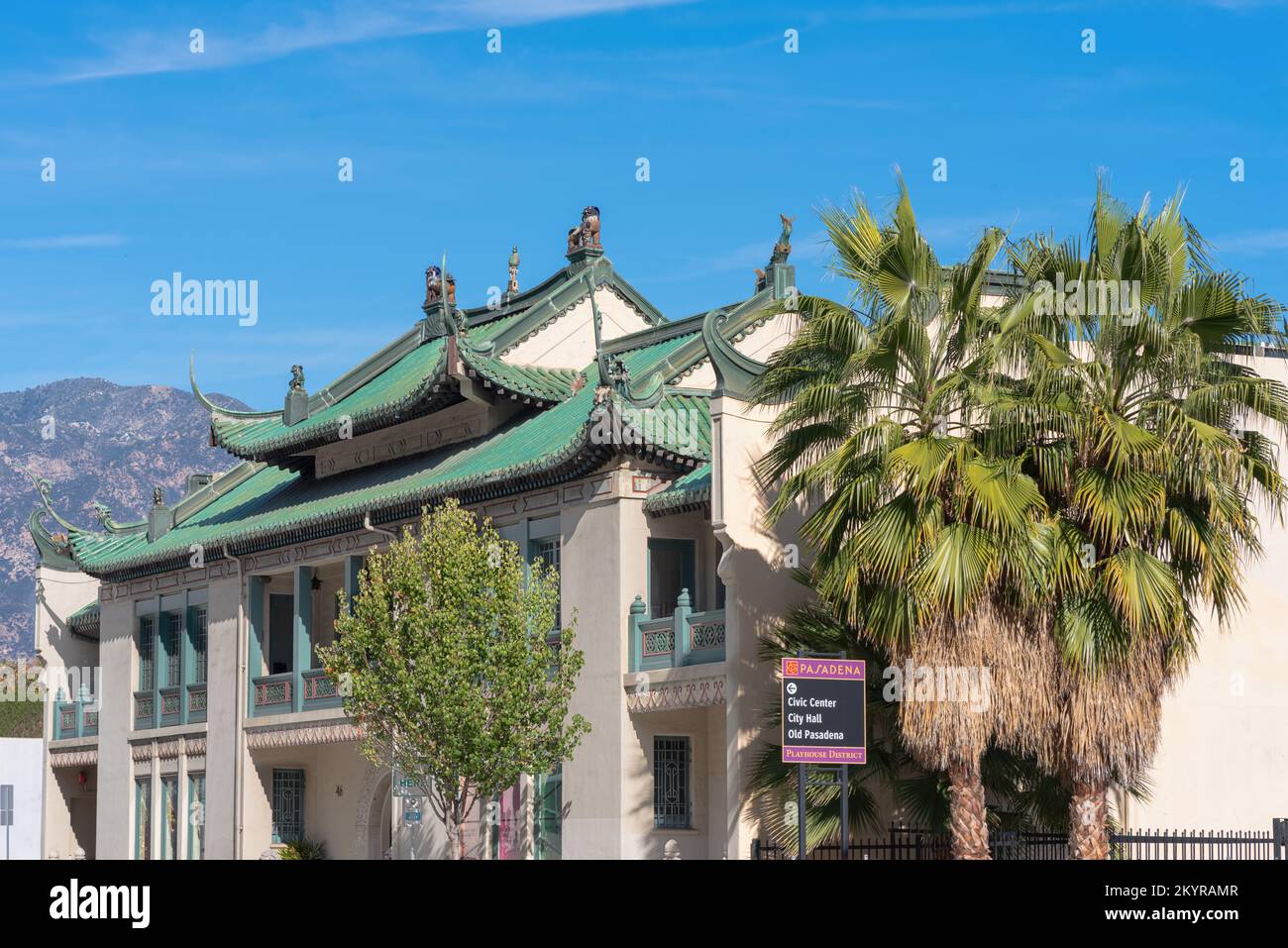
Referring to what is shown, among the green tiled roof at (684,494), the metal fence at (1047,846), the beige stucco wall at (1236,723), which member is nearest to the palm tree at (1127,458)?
the metal fence at (1047,846)

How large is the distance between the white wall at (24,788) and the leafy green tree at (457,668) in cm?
2152

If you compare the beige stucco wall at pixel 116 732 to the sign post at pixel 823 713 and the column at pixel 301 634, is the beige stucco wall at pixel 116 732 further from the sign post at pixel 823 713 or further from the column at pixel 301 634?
the sign post at pixel 823 713

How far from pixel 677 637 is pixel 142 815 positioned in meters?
18.8

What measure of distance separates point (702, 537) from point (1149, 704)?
10.1 meters

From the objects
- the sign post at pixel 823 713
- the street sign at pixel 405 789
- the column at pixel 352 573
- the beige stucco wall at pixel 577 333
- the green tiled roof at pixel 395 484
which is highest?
the beige stucco wall at pixel 577 333

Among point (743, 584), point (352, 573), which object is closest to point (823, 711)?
point (743, 584)

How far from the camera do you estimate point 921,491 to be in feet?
83.3

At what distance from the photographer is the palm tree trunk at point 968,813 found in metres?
25.5

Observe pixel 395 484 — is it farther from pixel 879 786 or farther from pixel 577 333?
pixel 879 786

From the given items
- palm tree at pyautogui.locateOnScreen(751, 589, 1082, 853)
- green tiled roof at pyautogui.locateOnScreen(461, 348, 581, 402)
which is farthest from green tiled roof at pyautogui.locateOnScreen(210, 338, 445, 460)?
palm tree at pyautogui.locateOnScreen(751, 589, 1082, 853)

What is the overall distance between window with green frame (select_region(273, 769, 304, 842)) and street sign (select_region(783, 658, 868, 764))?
837 inches
